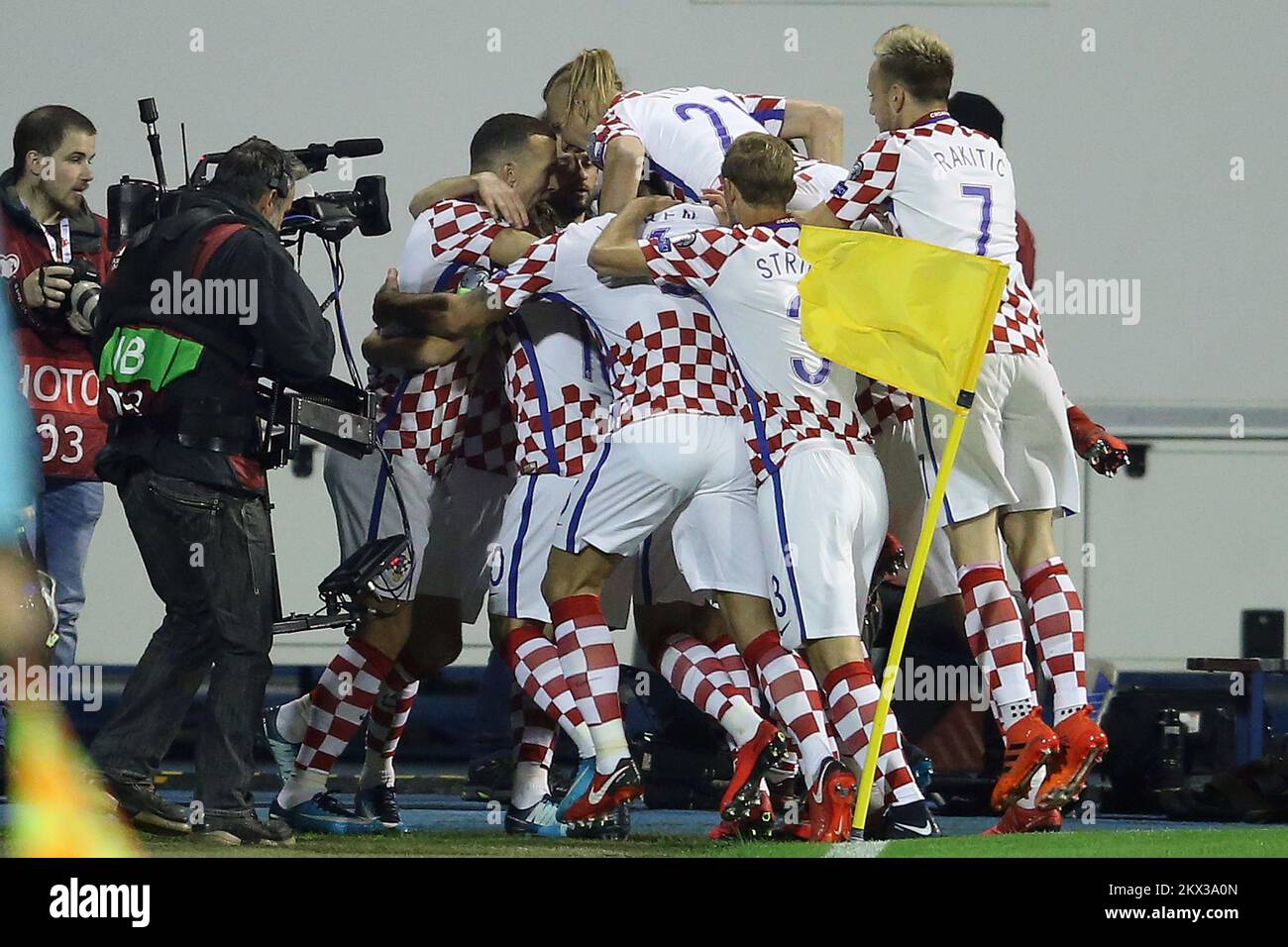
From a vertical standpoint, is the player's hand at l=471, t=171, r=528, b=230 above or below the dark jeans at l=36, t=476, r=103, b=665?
above

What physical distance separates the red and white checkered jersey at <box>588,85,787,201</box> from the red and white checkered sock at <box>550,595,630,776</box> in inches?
45.3

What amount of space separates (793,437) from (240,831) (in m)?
1.53

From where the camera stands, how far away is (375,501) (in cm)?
551

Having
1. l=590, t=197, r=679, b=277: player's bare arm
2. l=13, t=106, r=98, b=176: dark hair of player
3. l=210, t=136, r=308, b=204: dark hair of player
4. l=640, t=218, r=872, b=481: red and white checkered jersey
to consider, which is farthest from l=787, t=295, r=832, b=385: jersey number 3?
l=13, t=106, r=98, b=176: dark hair of player

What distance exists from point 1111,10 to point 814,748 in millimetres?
2786

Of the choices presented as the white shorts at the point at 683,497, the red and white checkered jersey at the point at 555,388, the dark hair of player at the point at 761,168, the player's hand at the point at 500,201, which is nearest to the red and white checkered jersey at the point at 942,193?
the dark hair of player at the point at 761,168

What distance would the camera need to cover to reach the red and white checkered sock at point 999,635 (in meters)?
4.97

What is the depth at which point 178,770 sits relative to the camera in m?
6.71

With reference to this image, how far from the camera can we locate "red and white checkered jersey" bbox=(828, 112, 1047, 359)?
5.00 m

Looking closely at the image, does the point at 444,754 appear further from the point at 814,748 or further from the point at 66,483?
the point at 814,748

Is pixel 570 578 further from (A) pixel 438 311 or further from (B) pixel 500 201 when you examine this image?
(B) pixel 500 201

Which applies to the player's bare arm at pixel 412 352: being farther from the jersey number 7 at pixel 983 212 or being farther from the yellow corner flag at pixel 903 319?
the jersey number 7 at pixel 983 212

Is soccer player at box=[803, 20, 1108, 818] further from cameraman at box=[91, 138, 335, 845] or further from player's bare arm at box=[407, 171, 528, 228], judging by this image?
cameraman at box=[91, 138, 335, 845]

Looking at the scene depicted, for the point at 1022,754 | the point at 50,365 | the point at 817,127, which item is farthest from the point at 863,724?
the point at 50,365
